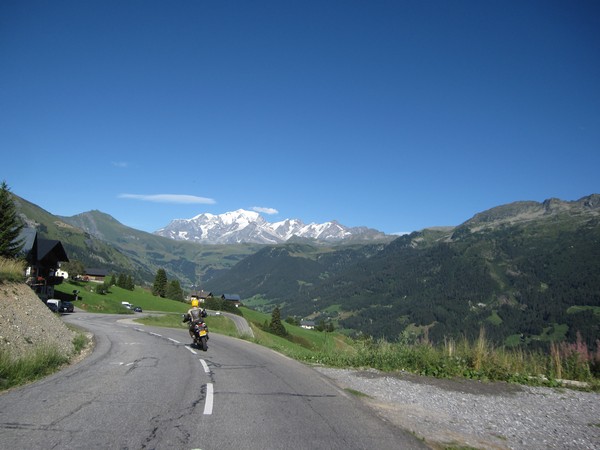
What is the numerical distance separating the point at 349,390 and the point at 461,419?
123 inches

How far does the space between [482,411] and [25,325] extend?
14986 mm

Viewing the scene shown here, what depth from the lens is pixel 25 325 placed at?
48.8 ft

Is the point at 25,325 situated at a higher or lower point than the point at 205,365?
higher

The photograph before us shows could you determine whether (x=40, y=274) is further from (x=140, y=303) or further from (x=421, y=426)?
(x=421, y=426)

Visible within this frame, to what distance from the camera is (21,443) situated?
5676 millimetres

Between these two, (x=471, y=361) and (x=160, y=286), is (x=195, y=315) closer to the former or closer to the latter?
(x=471, y=361)

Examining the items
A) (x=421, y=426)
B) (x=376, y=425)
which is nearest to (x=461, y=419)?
(x=421, y=426)

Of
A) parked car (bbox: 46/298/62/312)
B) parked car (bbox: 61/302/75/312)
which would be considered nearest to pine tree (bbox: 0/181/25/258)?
parked car (bbox: 46/298/62/312)

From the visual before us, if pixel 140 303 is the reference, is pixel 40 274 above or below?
above

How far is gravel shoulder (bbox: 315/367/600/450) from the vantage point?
719 cm

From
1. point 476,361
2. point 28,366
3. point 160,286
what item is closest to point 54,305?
point 28,366

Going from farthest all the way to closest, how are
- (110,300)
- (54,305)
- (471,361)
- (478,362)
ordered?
(110,300) → (54,305) → (471,361) → (478,362)

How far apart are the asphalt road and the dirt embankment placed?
2.11m

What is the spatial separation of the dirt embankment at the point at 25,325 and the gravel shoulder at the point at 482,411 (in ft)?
31.7
